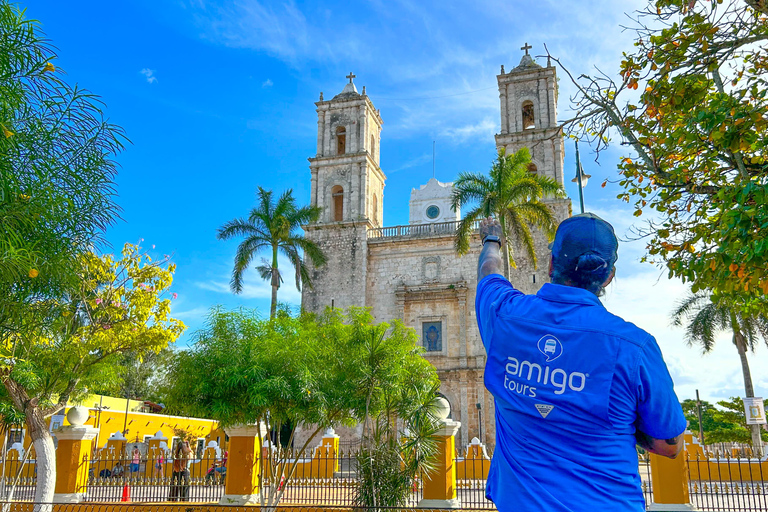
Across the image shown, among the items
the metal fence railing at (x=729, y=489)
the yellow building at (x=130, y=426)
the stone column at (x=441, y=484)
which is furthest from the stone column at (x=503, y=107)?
the stone column at (x=441, y=484)

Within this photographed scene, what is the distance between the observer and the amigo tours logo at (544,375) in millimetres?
Result: 1396

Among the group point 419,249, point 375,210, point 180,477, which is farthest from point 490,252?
point 375,210

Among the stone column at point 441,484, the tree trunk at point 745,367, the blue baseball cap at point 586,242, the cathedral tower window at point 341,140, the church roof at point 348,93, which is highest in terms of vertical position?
the church roof at point 348,93

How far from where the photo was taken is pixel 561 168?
2536 centimetres

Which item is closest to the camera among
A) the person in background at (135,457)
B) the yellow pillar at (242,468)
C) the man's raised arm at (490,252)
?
the man's raised arm at (490,252)

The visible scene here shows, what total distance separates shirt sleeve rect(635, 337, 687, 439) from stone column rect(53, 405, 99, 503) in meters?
10.2

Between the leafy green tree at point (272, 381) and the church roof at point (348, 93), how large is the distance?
1866cm

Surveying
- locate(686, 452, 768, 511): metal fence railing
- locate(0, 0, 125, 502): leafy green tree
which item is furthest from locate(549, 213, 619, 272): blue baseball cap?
locate(686, 452, 768, 511): metal fence railing

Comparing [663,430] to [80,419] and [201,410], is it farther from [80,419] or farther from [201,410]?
[80,419]

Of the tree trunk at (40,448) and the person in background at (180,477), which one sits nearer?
the tree trunk at (40,448)

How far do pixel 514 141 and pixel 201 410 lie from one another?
20146 millimetres

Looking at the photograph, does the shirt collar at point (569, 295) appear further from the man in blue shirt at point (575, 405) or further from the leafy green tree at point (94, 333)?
the leafy green tree at point (94, 333)

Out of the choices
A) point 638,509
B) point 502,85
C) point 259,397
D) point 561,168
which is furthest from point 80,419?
point 502,85

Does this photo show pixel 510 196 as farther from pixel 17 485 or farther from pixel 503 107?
pixel 17 485
